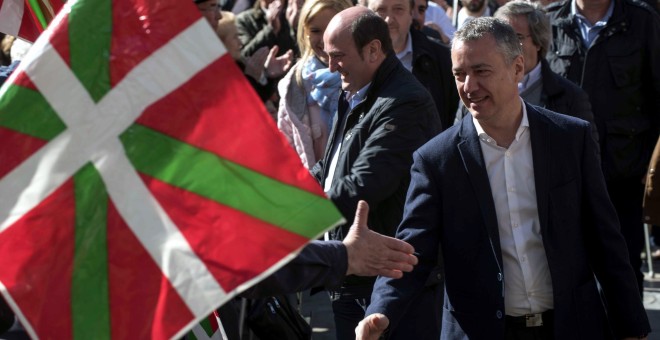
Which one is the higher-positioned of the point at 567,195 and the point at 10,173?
the point at 10,173

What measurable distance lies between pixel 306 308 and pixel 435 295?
11.3 feet

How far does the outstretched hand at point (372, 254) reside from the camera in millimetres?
3885

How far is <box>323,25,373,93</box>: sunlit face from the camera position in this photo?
578 cm

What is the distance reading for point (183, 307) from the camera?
3.05m

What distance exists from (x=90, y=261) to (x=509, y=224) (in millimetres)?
1733

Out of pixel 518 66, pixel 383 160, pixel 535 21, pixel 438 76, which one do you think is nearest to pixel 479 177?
pixel 518 66

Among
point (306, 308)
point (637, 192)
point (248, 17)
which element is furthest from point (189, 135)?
point (248, 17)

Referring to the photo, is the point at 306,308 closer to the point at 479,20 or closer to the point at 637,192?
the point at 637,192

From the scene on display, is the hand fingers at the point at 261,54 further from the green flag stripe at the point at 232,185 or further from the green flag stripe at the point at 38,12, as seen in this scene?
the green flag stripe at the point at 232,185

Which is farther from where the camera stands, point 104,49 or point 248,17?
point 248,17

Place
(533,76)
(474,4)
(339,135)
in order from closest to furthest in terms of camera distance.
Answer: (339,135) < (533,76) < (474,4)

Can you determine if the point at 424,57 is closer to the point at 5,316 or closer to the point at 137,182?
the point at 5,316

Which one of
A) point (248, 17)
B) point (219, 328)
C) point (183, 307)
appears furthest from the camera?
point (248, 17)

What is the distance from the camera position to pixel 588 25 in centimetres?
752
